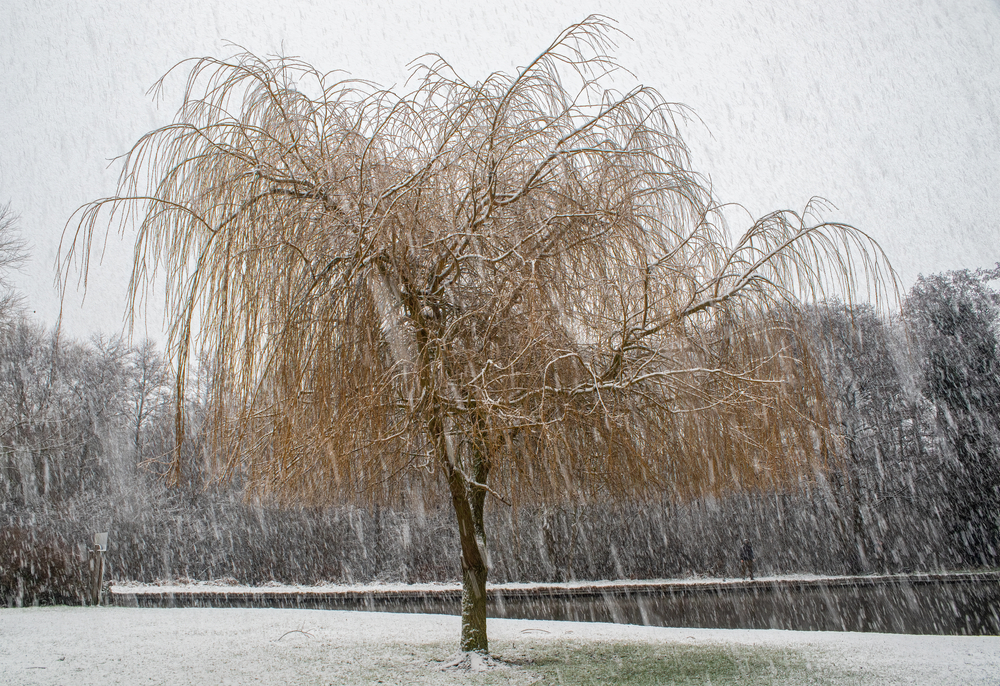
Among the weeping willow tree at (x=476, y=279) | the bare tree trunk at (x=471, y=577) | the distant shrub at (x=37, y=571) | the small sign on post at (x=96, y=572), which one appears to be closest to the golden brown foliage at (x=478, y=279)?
the weeping willow tree at (x=476, y=279)

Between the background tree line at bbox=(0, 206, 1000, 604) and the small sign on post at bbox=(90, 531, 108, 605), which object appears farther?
the background tree line at bbox=(0, 206, 1000, 604)

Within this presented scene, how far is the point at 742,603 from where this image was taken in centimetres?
1165

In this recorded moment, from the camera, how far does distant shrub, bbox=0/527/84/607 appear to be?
438 inches

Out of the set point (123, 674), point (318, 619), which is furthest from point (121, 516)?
point (123, 674)

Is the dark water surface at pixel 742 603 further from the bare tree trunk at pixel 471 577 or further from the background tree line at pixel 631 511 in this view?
the bare tree trunk at pixel 471 577

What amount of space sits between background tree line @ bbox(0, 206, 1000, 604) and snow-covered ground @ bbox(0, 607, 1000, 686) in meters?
5.91

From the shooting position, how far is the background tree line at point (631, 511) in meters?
16.2

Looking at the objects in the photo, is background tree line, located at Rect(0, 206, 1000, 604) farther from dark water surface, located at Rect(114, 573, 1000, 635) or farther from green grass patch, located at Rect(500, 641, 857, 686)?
green grass patch, located at Rect(500, 641, 857, 686)

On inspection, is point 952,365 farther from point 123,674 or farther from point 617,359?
point 123,674

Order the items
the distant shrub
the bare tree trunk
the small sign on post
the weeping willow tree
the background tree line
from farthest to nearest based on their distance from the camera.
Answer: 1. the background tree line
2. the small sign on post
3. the distant shrub
4. the bare tree trunk
5. the weeping willow tree

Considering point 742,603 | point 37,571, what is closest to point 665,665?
point 742,603

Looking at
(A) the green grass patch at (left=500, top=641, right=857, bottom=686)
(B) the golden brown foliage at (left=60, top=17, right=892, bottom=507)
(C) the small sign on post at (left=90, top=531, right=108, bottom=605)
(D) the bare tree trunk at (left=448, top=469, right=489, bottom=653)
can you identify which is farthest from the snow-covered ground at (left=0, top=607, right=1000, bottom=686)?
(C) the small sign on post at (left=90, top=531, right=108, bottom=605)

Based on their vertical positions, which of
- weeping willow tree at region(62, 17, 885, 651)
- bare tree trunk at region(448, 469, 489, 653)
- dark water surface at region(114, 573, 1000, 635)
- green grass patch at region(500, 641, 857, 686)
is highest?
weeping willow tree at region(62, 17, 885, 651)

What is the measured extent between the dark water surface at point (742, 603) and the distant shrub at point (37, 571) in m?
1.01
